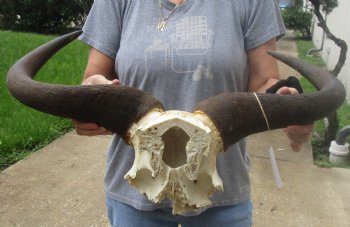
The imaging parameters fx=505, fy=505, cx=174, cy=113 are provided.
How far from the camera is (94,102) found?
1.89 metres

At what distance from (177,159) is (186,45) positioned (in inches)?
26.2

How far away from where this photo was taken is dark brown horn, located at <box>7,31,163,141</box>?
187 centimetres

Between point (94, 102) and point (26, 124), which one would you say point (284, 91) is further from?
point (26, 124)

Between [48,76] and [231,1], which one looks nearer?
[231,1]

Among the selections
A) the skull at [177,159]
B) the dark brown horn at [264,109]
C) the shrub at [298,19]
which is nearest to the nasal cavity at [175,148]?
the skull at [177,159]

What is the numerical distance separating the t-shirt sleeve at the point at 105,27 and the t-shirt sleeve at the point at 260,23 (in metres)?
0.60

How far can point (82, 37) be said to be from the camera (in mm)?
2422

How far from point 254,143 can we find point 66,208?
2.77 m

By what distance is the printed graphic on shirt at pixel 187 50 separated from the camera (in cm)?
224

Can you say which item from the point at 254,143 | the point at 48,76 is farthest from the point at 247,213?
the point at 48,76

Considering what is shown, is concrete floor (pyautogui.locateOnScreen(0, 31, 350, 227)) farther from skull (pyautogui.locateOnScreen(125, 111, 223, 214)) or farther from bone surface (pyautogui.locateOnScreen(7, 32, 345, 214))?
skull (pyautogui.locateOnScreen(125, 111, 223, 214))

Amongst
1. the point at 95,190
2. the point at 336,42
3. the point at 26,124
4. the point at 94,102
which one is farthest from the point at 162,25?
the point at 26,124

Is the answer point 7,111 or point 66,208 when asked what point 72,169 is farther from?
point 7,111

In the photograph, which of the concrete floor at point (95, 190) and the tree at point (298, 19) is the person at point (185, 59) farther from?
the tree at point (298, 19)
